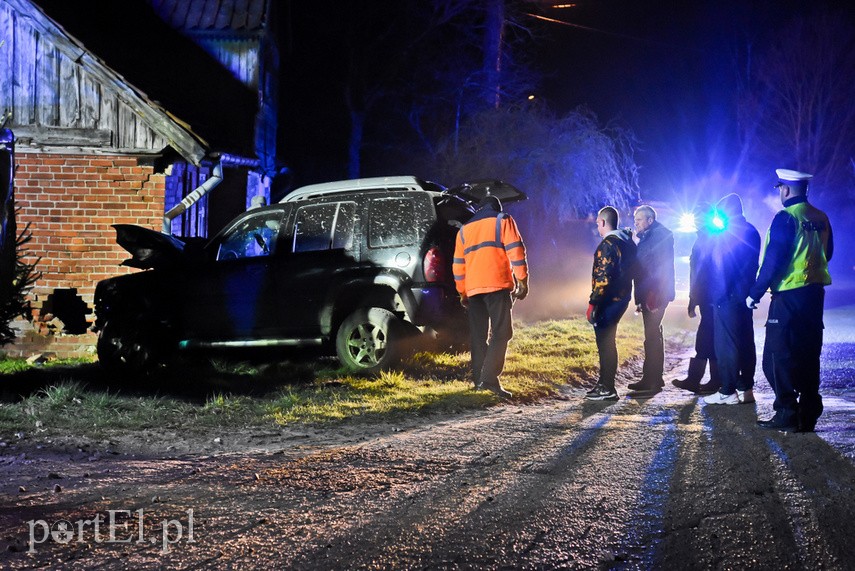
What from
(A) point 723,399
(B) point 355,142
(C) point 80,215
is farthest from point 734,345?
(B) point 355,142

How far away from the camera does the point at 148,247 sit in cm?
927

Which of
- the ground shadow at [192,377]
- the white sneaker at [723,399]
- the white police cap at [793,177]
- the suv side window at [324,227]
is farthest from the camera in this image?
the suv side window at [324,227]

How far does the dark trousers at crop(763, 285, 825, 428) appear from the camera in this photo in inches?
224

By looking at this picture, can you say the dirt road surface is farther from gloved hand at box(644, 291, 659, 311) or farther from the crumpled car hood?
the crumpled car hood

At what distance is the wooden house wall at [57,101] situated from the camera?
1138 centimetres

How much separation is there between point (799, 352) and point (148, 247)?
7183 mm

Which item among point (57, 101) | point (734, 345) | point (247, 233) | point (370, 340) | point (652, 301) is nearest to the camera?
point (734, 345)

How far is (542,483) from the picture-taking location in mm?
4336

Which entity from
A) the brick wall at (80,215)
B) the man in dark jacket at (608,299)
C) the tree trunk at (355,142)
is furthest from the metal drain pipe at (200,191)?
the tree trunk at (355,142)

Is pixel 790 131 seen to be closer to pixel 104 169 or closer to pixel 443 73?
pixel 443 73

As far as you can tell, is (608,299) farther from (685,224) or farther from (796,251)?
(685,224)

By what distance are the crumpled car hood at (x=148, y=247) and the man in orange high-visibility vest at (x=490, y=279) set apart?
12.0ft

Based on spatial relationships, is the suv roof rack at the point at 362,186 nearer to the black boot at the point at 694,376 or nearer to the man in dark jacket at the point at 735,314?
the man in dark jacket at the point at 735,314

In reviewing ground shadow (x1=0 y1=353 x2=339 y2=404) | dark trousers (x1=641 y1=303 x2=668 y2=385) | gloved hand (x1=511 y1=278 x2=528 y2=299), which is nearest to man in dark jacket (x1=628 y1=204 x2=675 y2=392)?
dark trousers (x1=641 y1=303 x2=668 y2=385)
